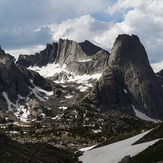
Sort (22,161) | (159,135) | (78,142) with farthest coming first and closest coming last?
(78,142), (159,135), (22,161)

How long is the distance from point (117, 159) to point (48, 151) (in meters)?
40.3

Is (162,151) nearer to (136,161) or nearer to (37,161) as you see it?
(136,161)

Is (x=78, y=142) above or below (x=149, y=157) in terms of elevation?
below

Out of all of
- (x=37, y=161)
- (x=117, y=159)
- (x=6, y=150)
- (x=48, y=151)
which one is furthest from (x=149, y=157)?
(x=48, y=151)

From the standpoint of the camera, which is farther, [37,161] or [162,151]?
[37,161]

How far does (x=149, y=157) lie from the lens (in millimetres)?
47719

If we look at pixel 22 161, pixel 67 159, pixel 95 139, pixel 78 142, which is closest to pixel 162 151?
pixel 22 161

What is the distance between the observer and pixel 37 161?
71.1 m

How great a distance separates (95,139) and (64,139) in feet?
79.8

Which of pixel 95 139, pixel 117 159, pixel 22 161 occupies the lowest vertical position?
pixel 95 139

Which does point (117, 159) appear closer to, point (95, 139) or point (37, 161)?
point (37, 161)

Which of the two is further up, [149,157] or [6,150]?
[6,150]

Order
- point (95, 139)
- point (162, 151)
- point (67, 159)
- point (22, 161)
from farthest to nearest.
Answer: point (95, 139) → point (67, 159) → point (22, 161) → point (162, 151)

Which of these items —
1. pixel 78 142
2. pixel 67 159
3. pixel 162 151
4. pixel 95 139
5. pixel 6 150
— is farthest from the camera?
pixel 95 139
